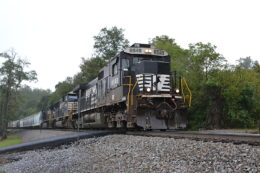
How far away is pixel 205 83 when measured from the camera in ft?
57.7

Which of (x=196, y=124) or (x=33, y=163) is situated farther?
(x=196, y=124)

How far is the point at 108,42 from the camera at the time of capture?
4262cm

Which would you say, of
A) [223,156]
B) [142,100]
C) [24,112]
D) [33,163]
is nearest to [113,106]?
[142,100]

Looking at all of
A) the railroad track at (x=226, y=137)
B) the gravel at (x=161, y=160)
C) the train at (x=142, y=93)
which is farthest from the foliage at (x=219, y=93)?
the gravel at (x=161, y=160)

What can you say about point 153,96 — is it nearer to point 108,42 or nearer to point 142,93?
point 142,93

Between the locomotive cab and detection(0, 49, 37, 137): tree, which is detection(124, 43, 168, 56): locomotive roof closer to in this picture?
the locomotive cab

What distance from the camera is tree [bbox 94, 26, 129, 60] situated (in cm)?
4206

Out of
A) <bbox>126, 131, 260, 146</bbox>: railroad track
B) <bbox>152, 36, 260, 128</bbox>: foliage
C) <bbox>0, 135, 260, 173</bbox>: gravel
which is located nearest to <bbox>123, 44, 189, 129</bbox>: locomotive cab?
<bbox>126, 131, 260, 146</bbox>: railroad track

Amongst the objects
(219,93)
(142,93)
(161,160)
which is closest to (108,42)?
(219,93)

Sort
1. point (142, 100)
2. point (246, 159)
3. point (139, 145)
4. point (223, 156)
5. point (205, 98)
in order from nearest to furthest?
1. point (246, 159)
2. point (223, 156)
3. point (139, 145)
4. point (142, 100)
5. point (205, 98)

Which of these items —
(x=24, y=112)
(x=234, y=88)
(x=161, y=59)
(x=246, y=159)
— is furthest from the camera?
(x=24, y=112)

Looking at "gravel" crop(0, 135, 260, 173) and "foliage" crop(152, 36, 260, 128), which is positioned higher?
"foliage" crop(152, 36, 260, 128)

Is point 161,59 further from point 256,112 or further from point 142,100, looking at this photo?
point 256,112

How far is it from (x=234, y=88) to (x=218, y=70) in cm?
189
